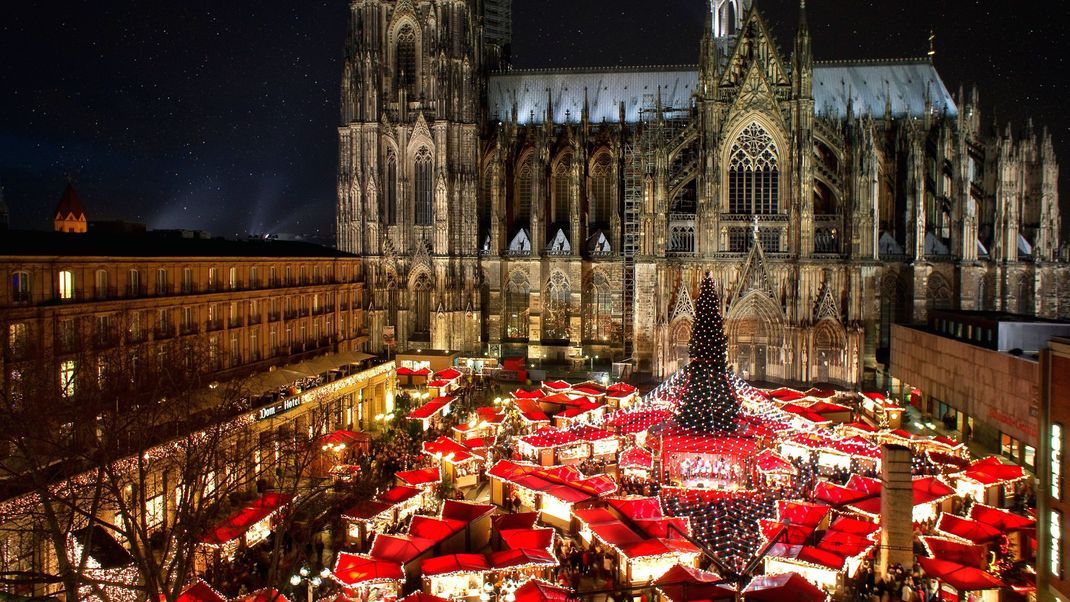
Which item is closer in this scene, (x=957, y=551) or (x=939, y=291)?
(x=957, y=551)

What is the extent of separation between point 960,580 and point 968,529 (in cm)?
402

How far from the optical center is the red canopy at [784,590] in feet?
59.0

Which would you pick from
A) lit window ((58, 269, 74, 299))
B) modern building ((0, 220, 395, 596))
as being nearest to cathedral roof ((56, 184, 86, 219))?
modern building ((0, 220, 395, 596))

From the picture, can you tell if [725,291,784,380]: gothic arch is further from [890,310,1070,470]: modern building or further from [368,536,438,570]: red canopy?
[368,536,438,570]: red canopy

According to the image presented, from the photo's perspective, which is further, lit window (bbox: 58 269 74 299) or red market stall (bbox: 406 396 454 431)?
red market stall (bbox: 406 396 454 431)

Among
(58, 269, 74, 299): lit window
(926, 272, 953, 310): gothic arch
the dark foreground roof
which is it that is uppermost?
the dark foreground roof

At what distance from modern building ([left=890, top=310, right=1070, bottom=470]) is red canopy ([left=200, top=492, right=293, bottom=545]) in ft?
88.0

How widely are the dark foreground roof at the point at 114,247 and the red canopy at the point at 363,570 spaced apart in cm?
1672

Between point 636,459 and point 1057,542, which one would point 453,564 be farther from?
point 1057,542

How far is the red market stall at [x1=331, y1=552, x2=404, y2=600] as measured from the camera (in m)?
19.8

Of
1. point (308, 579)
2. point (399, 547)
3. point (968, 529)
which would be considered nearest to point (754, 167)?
point (968, 529)

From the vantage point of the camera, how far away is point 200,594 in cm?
1808

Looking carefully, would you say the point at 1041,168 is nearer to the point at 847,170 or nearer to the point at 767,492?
the point at 847,170

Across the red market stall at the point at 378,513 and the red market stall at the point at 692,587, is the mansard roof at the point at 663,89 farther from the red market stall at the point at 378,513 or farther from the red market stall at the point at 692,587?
the red market stall at the point at 692,587
